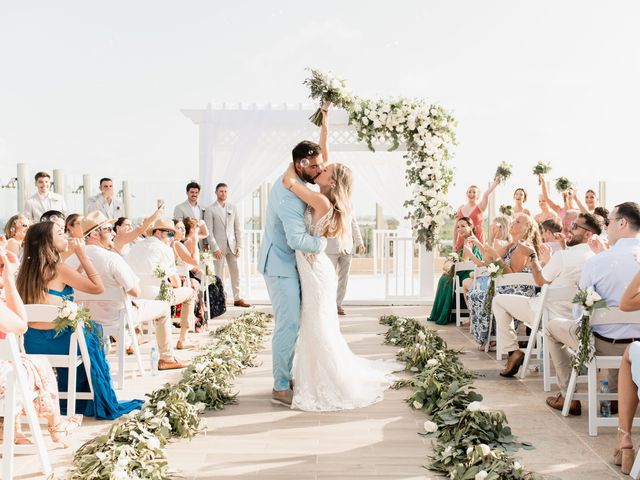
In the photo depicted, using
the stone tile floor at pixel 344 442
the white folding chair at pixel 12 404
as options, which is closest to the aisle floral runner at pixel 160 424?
the stone tile floor at pixel 344 442

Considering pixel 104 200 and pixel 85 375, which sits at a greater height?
pixel 104 200

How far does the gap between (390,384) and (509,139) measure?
22045mm

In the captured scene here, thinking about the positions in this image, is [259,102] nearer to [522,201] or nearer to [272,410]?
[522,201]

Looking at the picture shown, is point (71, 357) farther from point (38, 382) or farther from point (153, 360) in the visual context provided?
point (153, 360)

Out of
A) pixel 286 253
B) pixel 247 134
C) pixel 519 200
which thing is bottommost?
pixel 286 253

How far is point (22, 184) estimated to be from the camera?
10773mm

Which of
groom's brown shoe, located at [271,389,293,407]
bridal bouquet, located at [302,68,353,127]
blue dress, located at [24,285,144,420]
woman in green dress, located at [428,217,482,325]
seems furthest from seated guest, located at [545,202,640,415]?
woman in green dress, located at [428,217,482,325]

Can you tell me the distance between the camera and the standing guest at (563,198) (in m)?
8.85

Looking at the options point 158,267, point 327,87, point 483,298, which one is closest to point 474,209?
point 483,298

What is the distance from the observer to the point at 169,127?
846 inches

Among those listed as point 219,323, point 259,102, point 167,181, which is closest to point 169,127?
point 167,181

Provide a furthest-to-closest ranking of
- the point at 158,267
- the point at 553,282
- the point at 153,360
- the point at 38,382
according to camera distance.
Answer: the point at 158,267 < the point at 153,360 < the point at 553,282 < the point at 38,382

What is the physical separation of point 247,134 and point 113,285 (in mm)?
5747

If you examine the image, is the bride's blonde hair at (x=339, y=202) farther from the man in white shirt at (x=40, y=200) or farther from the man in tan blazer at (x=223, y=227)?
the man in tan blazer at (x=223, y=227)
